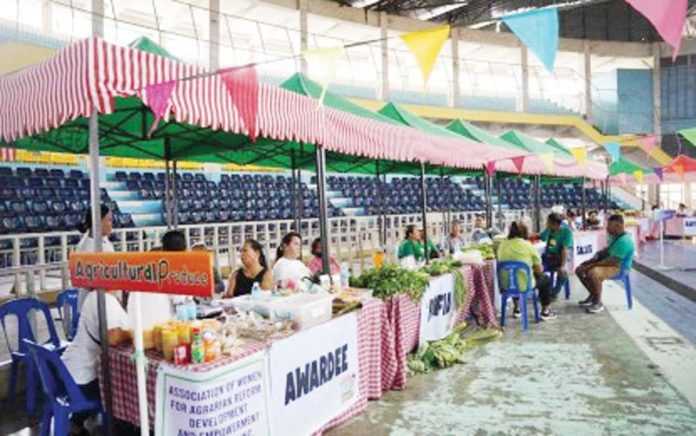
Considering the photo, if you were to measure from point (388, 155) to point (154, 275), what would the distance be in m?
3.84

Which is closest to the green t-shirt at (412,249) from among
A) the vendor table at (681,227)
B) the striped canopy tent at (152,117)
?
the striped canopy tent at (152,117)

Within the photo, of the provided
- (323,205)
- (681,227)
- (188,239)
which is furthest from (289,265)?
(681,227)

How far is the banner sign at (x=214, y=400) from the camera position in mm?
2482

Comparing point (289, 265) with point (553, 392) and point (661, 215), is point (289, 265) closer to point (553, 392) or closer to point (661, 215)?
point (553, 392)

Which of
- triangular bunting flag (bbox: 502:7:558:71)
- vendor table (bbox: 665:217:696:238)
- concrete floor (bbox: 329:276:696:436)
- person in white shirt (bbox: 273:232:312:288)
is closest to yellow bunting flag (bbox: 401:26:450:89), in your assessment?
triangular bunting flag (bbox: 502:7:558:71)

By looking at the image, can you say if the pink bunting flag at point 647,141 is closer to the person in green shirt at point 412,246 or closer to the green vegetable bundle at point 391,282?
the person in green shirt at point 412,246

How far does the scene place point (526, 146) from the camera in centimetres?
1100

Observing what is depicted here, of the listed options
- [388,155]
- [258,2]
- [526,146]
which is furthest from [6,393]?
[258,2]

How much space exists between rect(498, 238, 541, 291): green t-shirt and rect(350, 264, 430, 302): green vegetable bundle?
1.86m

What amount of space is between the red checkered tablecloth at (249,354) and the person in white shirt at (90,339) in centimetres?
9

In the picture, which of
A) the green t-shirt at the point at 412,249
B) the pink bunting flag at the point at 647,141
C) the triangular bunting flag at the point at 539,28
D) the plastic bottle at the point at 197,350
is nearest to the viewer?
the plastic bottle at the point at 197,350

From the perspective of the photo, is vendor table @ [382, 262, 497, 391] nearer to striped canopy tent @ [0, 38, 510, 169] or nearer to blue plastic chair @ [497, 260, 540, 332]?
striped canopy tent @ [0, 38, 510, 169]

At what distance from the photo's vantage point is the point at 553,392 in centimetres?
411

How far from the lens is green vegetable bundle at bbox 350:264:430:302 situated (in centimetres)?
441
